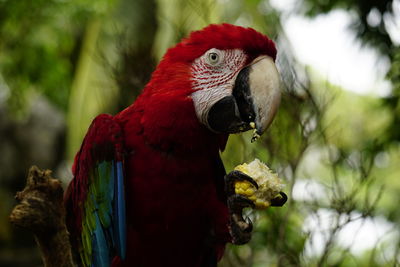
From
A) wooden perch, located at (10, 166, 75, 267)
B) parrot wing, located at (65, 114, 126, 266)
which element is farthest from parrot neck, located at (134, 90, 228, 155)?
wooden perch, located at (10, 166, 75, 267)

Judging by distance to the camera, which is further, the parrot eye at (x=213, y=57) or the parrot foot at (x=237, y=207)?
the parrot eye at (x=213, y=57)

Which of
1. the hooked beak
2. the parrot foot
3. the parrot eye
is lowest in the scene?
the parrot foot

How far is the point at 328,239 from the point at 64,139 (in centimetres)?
688

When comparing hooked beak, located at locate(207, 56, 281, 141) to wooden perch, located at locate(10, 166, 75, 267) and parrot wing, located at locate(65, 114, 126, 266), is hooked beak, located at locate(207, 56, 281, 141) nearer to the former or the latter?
parrot wing, located at locate(65, 114, 126, 266)

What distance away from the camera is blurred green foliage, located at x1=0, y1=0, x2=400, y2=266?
2809 millimetres

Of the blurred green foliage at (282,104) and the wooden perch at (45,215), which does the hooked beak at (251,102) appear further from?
the blurred green foliage at (282,104)

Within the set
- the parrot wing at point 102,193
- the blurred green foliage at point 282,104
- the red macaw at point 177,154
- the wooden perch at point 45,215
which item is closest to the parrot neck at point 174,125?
the red macaw at point 177,154

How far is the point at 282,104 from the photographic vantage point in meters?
3.14

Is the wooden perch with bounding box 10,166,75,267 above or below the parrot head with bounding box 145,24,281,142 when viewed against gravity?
below

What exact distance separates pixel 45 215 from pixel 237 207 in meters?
0.67

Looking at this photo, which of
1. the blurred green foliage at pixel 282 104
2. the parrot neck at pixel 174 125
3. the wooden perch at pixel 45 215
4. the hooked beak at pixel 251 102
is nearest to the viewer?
the wooden perch at pixel 45 215

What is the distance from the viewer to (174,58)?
2154 millimetres

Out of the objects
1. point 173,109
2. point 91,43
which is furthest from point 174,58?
point 91,43

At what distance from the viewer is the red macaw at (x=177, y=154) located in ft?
6.60
